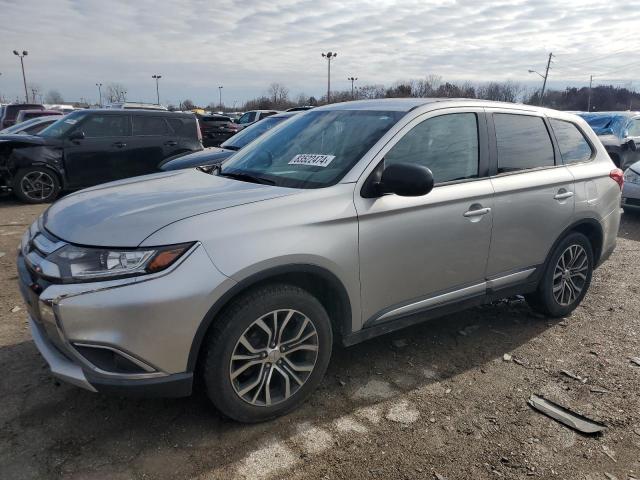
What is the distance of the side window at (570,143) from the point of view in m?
4.22

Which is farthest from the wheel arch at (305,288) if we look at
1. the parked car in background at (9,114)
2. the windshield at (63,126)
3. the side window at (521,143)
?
the parked car in background at (9,114)

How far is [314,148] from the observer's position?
11.1 ft

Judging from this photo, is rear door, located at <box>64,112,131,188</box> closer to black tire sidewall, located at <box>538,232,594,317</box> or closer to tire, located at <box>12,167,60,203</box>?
tire, located at <box>12,167,60,203</box>

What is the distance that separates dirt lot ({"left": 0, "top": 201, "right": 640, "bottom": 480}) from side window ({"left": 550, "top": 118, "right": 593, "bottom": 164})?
61.3 inches

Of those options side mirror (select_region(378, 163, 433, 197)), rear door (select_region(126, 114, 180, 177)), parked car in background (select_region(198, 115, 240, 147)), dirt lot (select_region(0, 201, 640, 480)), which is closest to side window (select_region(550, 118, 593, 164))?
dirt lot (select_region(0, 201, 640, 480))

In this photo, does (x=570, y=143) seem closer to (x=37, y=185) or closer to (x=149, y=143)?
(x=149, y=143)

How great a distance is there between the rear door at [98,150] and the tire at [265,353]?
794 cm

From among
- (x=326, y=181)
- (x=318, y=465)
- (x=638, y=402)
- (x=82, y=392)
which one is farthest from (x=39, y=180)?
(x=638, y=402)

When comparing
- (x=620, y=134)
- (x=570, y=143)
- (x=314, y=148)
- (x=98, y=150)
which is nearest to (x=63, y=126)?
(x=98, y=150)

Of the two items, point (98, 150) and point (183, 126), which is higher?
point (183, 126)

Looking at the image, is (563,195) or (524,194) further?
(563,195)

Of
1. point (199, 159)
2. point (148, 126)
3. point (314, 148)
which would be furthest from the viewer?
point (148, 126)

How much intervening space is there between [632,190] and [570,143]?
201 inches

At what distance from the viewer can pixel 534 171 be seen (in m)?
3.91
